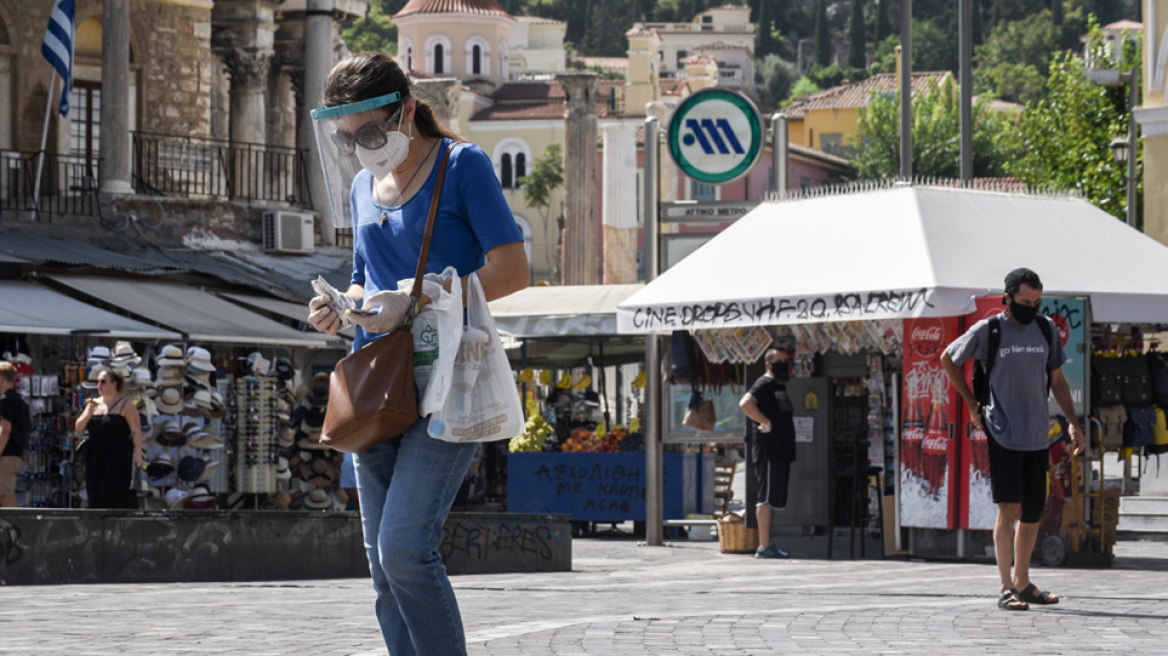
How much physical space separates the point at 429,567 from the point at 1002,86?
494 ft

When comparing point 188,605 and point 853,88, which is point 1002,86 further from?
point 188,605

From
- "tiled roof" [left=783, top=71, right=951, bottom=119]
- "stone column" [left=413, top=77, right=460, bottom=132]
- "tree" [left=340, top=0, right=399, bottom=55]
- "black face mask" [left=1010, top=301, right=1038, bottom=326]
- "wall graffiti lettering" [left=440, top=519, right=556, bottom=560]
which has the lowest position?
"wall graffiti lettering" [left=440, top=519, right=556, bottom=560]

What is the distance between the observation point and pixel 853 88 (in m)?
117

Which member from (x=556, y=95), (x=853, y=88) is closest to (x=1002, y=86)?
(x=853, y=88)

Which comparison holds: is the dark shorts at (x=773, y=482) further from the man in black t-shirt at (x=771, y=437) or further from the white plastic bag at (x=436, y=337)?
the white plastic bag at (x=436, y=337)

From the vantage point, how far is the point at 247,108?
1140 inches

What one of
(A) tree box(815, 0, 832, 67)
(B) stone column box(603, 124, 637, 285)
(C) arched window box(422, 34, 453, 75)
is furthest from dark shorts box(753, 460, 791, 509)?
(A) tree box(815, 0, 832, 67)

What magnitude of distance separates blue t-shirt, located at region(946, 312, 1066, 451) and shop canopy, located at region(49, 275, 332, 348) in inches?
426

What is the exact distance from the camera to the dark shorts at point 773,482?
16500 mm

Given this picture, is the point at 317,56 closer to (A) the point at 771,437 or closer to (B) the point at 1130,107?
(B) the point at 1130,107

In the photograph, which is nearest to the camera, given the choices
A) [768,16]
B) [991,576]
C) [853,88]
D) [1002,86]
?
[991,576]

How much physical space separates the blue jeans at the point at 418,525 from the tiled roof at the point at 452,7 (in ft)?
342

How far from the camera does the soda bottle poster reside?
14867 mm

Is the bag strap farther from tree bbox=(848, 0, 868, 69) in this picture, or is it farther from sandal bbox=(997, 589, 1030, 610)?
tree bbox=(848, 0, 868, 69)
